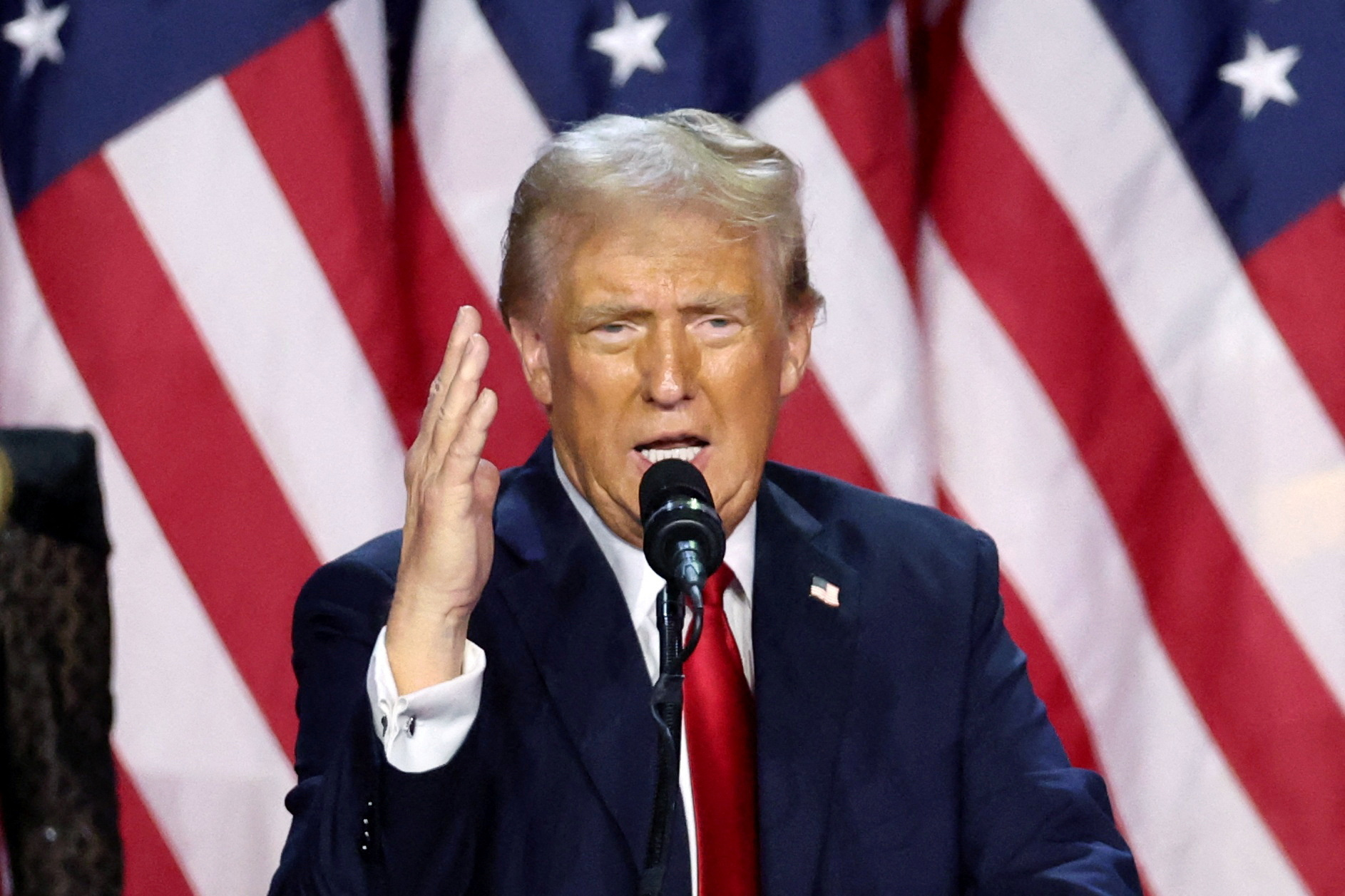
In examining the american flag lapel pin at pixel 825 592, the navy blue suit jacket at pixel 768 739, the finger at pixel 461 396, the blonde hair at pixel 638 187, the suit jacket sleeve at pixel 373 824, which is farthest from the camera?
the american flag lapel pin at pixel 825 592

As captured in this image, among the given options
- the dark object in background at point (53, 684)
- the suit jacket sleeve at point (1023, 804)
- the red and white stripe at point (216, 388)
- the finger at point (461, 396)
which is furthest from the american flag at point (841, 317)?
the dark object in background at point (53, 684)

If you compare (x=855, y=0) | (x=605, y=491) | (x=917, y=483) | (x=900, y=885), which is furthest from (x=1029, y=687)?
(x=855, y=0)

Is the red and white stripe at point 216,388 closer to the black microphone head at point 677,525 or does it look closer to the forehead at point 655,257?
the forehead at point 655,257

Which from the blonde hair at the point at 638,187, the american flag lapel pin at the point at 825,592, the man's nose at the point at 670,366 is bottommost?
the american flag lapel pin at the point at 825,592

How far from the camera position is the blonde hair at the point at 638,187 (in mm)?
1904

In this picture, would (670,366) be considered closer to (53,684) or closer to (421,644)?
(421,644)

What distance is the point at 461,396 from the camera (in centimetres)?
147

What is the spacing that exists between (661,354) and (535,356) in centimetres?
22

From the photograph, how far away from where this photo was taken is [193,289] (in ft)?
8.73

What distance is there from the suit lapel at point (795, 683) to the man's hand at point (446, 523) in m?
0.47

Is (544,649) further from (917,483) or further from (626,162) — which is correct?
(917,483)

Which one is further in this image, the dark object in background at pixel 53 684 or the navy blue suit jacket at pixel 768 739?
the navy blue suit jacket at pixel 768 739

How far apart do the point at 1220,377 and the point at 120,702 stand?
1.99 m

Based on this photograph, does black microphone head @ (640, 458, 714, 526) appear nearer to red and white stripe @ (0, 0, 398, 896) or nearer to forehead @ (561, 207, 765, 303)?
forehead @ (561, 207, 765, 303)
